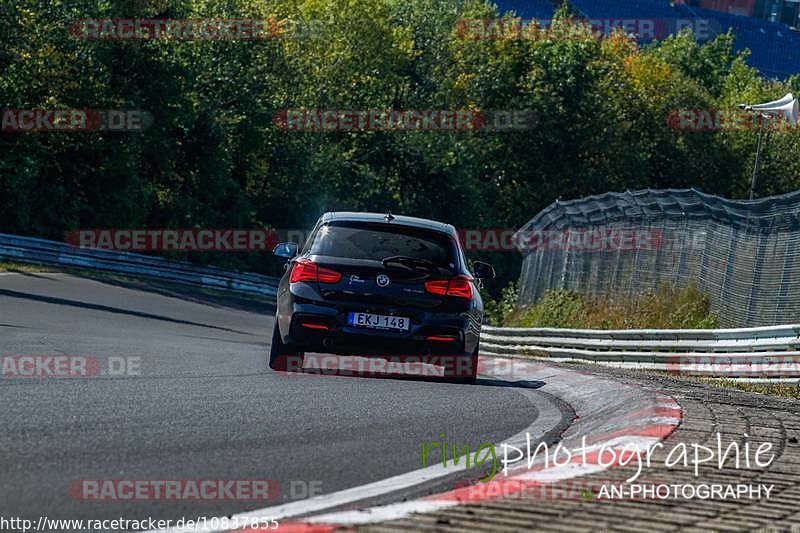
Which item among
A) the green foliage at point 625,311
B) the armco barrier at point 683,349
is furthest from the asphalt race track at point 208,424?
the green foliage at point 625,311

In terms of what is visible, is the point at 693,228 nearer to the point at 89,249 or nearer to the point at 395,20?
the point at 89,249

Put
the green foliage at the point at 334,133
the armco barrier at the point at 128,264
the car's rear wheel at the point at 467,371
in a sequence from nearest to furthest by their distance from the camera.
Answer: the car's rear wheel at the point at 467,371, the armco barrier at the point at 128,264, the green foliage at the point at 334,133

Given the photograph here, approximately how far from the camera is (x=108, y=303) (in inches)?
1113

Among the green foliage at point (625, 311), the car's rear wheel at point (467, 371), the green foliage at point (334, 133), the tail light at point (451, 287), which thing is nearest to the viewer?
the tail light at point (451, 287)

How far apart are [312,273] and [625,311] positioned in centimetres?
1675

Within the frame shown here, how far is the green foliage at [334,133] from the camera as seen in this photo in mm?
43531

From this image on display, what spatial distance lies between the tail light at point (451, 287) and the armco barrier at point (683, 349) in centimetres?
504

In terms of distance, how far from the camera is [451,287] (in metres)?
12.1

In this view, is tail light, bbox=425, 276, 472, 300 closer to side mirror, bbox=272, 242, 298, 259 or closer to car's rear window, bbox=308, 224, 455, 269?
car's rear window, bbox=308, 224, 455, 269

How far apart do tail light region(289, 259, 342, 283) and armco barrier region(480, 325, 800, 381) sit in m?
6.15

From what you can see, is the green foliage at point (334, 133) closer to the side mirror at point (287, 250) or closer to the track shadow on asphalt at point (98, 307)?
the track shadow on asphalt at point (98, 307)

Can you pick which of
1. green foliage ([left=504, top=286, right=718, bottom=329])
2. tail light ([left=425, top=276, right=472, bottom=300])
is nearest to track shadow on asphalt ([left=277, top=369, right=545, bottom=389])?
tail light ([left=425, top=276, right=472, bottom=300])

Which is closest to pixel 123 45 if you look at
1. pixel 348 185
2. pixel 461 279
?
pixel 348 185

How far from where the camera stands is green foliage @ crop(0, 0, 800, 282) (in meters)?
43.5
